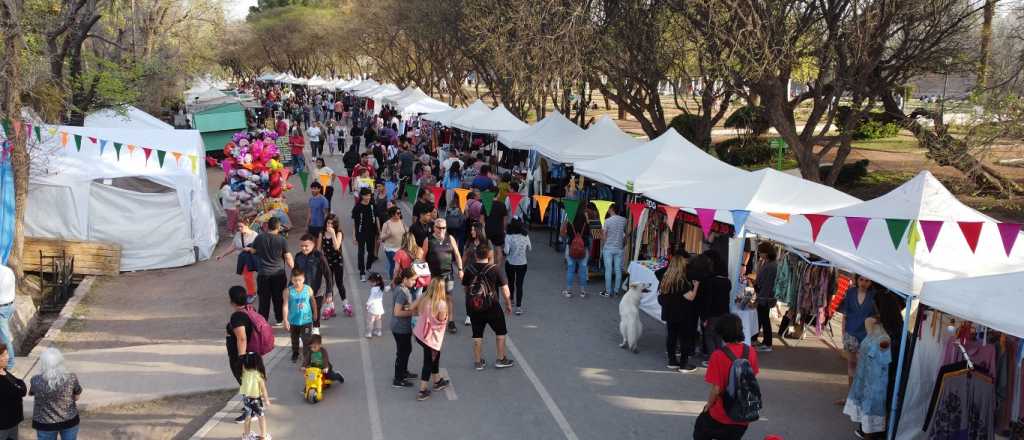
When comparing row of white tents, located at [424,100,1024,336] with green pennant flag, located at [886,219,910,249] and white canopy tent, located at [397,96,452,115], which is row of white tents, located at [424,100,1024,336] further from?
white canopy tent, located at [397,96,452,115]

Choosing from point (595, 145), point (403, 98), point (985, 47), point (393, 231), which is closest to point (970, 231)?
point (393, 231)

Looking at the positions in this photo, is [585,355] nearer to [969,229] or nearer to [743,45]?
[969,229]

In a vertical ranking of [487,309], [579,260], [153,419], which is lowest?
[153,419]

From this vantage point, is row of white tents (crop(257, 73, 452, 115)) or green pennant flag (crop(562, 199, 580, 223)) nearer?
green pennant flag (crop(562, 199, 580, 223))

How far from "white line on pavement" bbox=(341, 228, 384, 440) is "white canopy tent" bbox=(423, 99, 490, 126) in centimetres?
1149

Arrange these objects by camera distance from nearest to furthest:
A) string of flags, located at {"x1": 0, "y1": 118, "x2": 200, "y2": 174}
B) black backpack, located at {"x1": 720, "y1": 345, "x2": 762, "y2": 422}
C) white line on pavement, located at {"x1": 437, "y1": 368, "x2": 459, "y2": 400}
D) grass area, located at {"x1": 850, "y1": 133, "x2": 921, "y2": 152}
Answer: black backpack, located at {"x1": 720, "y1": 345, "x2": 762, "y2": 422}, white line on pavement, located at {"x1": 437, "y1": 368, "x2": 459, "y2": 400}, string of flags, located at {"x1": 0, "y1": 118, "x2": 200, "y2": 174}, grass area, located at {"x1": 850, "y1": 133, "x2": 921, "y2": 152}

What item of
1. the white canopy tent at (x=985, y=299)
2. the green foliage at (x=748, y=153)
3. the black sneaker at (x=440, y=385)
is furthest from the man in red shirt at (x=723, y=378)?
the green foliage at (x=748, y=153)

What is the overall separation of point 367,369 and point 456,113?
17.4 m

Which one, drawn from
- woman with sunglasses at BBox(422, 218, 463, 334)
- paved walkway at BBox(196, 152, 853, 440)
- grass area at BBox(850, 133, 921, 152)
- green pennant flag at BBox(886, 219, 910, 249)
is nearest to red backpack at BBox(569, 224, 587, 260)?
paved walkway at BBox(196, 152, 853, 440)

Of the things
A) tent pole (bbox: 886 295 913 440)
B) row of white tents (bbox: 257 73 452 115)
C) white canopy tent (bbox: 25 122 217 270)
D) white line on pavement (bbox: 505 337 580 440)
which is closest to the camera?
tent pole (bbox: 886 295 913 440)

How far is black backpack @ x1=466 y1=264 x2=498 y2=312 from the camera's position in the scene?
8547 millimetres

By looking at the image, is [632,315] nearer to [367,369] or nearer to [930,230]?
[367,369]

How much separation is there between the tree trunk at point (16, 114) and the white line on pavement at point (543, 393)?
8.11 meters

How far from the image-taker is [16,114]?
1260 cm
